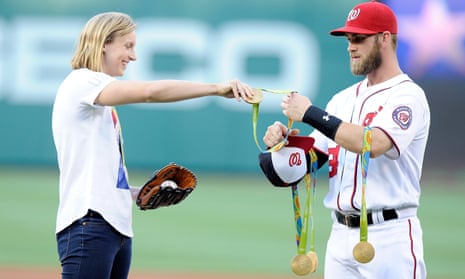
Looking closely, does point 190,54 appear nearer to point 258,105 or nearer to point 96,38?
point 258,105

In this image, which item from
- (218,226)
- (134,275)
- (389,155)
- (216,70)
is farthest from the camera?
(216,70)

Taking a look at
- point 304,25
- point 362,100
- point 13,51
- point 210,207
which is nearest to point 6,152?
point 13,51

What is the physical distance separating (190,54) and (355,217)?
904 centimetres

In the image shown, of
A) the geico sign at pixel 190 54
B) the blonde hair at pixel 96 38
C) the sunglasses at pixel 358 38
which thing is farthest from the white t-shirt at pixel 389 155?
the geico sign at pixel 190 54

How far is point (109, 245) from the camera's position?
12.4 feet

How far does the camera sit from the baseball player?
159 inches

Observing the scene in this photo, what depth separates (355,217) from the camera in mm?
4238

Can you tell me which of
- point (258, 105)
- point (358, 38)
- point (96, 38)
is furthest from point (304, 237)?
point (96, 38)

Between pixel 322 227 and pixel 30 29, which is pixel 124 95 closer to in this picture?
pixel 322 227

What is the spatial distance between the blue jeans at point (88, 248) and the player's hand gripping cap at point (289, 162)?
89 cm

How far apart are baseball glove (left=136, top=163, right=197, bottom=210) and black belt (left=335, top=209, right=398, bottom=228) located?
0.75 m

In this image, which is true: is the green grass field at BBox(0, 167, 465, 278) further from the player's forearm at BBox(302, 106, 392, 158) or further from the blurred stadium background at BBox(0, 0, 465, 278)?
the player's forearm at BBox(302, 106, 392, 158)

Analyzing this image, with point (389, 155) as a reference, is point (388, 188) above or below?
below

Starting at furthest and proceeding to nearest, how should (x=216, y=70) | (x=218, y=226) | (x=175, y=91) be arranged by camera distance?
1. (x=216, y=70)
2. (x=218, y=226)
3. (x=175, y=91)
